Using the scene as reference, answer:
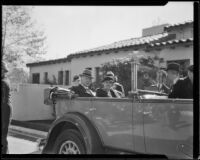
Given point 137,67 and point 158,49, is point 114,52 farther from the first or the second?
point 158,49

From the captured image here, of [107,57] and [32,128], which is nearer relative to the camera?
[107,57]

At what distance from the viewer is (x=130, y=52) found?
4168 millimetres

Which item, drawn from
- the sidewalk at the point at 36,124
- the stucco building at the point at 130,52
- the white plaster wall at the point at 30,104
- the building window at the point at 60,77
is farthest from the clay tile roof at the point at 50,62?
the sidewalk at the point at 36,124

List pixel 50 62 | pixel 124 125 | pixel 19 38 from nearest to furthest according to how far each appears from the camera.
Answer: pixel 124 125
pixel 19 38
pixel 50 62

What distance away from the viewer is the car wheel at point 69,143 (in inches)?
155

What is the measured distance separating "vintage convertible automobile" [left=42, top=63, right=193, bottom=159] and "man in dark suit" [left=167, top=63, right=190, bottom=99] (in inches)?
5.5

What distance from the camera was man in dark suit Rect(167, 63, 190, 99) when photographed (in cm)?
357

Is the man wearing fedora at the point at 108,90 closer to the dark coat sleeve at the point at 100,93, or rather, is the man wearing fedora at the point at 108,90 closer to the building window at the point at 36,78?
the dark coat sleeve at the point at 100,93

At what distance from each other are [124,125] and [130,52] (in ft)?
3.84

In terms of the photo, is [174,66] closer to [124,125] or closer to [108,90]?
[108,90]

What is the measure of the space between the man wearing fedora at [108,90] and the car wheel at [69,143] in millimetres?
685

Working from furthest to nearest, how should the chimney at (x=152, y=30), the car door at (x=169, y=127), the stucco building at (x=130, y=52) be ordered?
the chimney at (x=152, y=30) < the stucco building at (x=130, y=52) < the car door at (x=169, y=127)

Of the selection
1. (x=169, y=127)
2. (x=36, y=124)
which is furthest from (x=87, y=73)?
Answer: (x=169, y=127)

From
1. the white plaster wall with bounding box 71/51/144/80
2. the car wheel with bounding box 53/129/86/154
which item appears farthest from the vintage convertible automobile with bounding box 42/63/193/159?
the white plaster wall with bounding box 71/51/144/80
